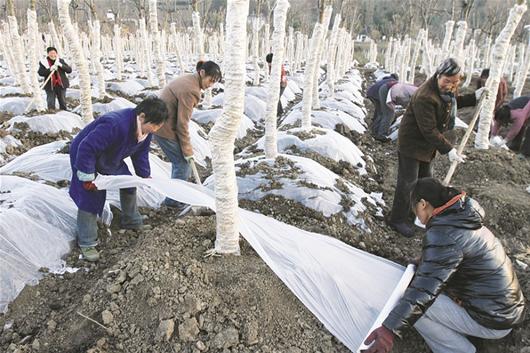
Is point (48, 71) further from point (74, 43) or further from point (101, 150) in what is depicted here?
point (101, 150)

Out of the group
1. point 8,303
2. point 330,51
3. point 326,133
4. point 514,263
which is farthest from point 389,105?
point 8,303

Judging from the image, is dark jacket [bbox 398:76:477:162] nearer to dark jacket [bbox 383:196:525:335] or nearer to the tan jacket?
dark jacket [bbox 383:196:525:335]

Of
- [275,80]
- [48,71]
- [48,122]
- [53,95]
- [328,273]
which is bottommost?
[48,122]

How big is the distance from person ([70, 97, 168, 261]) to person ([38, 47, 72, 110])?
5.68 meters

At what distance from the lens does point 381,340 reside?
1887 mm

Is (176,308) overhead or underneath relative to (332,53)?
underneath

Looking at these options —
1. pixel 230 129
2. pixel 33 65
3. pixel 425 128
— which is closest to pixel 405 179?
pixel 425 128

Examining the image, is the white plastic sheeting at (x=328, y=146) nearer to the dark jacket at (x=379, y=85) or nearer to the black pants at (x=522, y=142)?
the dark jacket at (x=379, y=85)

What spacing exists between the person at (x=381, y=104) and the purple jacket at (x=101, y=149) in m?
5.51

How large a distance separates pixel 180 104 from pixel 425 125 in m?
2.36

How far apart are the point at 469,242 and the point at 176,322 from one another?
1701 mm

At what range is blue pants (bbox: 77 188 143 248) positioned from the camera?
10.0 feet

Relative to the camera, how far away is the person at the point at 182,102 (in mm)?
3633

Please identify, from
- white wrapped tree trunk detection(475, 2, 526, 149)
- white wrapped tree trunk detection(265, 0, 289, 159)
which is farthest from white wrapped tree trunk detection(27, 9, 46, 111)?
white wrapped tree trunk detection(475, 2, 526, 149)
